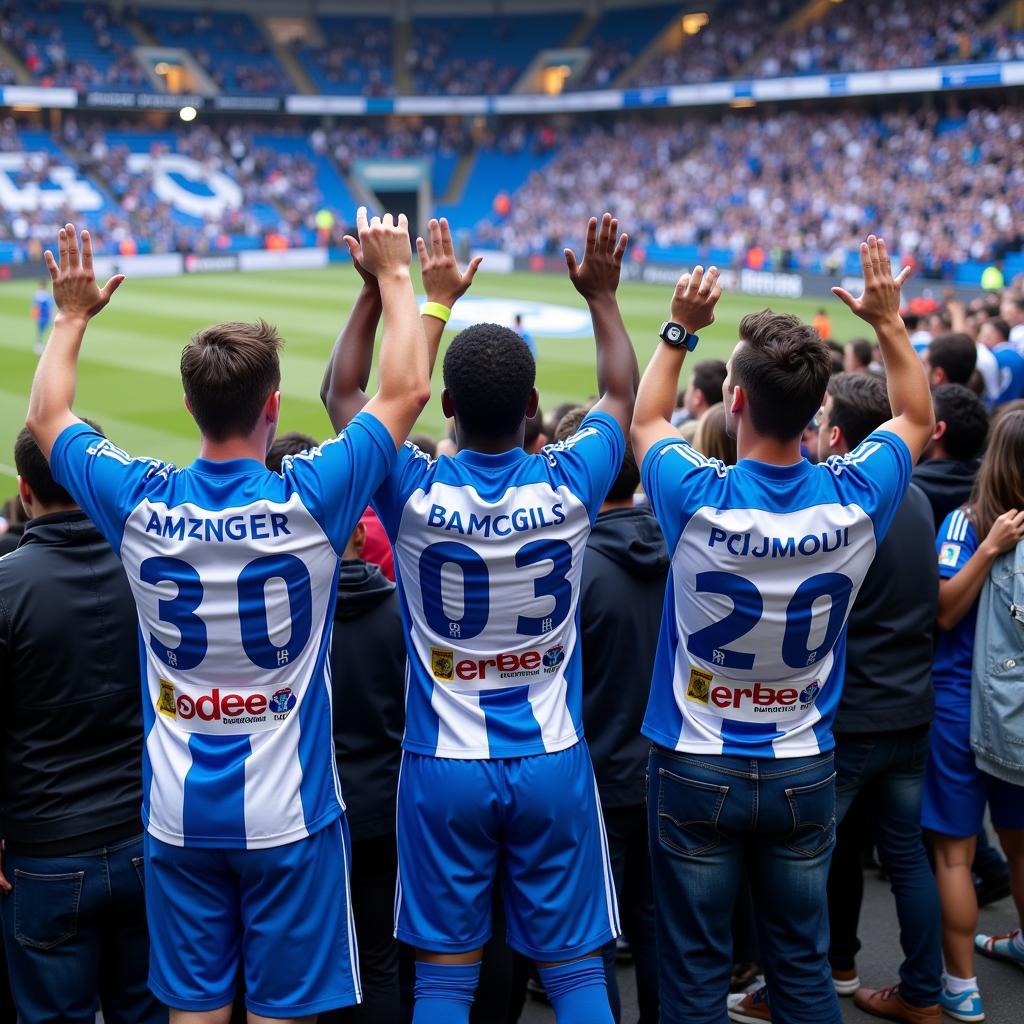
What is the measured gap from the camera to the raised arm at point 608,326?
12.3 feet

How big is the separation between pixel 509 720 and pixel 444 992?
2.61 feet

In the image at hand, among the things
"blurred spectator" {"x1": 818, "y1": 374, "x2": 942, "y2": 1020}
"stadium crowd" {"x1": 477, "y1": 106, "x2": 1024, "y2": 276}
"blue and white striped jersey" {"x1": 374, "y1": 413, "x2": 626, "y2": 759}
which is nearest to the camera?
"blue and white striped jersey" {"x1": 374, "y1": 413, "x2": 626, "y2": 759}

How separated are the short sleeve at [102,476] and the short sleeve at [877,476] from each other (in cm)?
204

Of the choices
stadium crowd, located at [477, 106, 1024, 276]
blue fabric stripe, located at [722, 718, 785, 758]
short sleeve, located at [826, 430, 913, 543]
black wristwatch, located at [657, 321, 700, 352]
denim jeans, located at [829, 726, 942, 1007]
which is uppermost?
stadium crowd, located at [477, 106, 1024, 276]

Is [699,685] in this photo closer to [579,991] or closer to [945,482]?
[579,991]

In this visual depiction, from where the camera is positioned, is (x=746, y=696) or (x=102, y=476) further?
(x=746, y=696)

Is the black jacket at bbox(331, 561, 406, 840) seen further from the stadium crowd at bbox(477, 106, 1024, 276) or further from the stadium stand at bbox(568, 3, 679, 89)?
the stadium stand at bbox(568, 3, 679, 89)

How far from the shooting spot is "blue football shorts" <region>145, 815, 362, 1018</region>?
3.11 metres

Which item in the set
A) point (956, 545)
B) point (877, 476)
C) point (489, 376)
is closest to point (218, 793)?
point (489, 376)

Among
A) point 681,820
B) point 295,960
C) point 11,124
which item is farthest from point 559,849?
point 11,124

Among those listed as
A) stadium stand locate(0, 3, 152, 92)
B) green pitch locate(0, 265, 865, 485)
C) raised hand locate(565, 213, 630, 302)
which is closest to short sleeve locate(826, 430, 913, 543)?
raised hand locate(565, 213, 630, 302)

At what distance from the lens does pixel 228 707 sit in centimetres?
314

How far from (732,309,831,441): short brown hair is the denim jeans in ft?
4.70

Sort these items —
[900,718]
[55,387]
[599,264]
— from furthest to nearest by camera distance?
1. [900,718]
2. [599,264]
3. [55,387]
